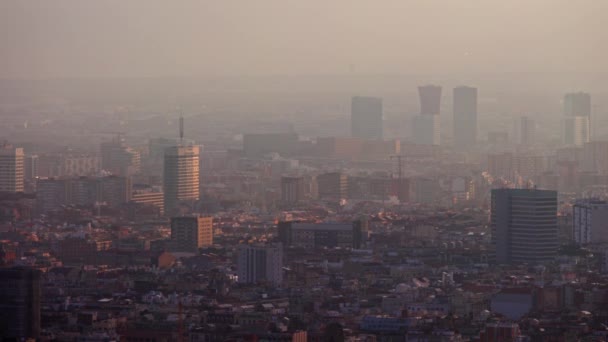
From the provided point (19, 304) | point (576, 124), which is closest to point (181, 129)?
point (576, 124)

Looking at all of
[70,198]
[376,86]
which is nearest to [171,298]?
[70,198]

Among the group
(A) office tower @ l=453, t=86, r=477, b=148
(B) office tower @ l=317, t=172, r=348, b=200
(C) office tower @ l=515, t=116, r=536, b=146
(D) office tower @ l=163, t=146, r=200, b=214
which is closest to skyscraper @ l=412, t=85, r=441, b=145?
A: (A) office tower @ l=453, t=86, r=477, b=148

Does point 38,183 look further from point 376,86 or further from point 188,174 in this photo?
point 376,86

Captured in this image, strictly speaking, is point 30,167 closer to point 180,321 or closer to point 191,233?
point 191,233

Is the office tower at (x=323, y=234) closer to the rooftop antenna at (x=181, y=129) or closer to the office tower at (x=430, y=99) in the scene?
the rooftop antenna at (x=181, y=129)

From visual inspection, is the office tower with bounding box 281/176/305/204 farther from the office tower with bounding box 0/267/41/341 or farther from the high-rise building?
the office tower with bounding box 0/267/41/341

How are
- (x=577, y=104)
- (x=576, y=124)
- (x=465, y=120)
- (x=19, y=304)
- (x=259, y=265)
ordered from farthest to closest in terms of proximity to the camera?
Result: (x=465, y=120) → (x=576, y=124) → (x=577, y=104) → (x=259, y=265) → (x=19, y=304)
